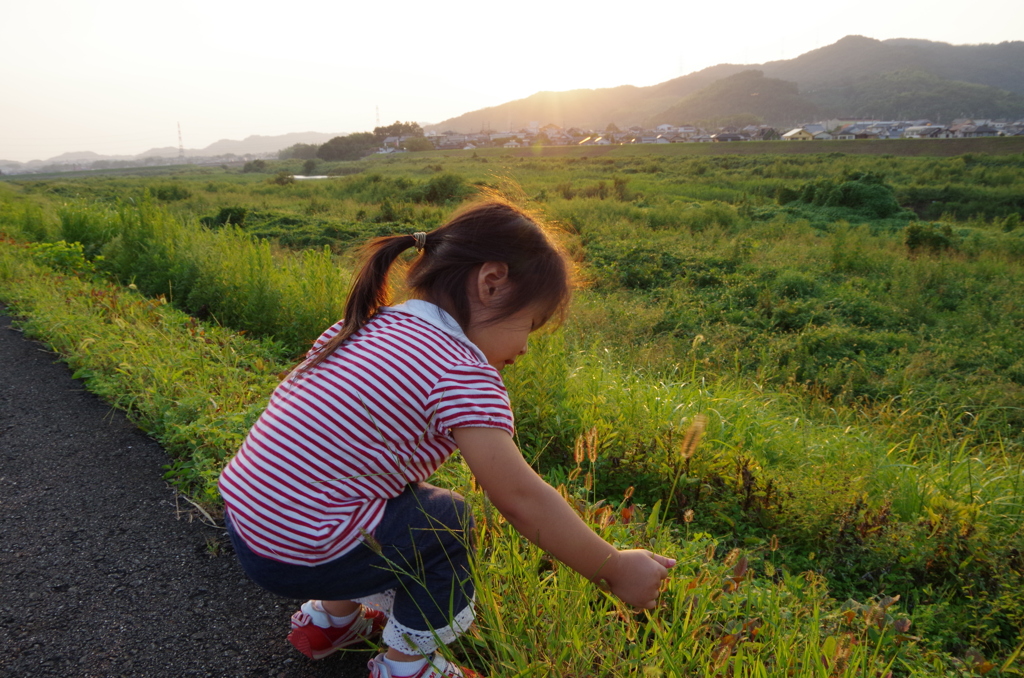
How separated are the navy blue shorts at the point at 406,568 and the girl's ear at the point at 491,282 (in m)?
0.50

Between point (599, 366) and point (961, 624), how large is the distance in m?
2.26

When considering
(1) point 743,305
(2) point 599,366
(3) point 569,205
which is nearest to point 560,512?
(2) point 599,366

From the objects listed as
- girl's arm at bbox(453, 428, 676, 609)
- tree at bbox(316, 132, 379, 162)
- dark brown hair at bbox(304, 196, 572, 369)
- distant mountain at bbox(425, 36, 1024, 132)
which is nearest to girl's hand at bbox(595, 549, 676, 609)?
girl's arm at bbox(453, 428, 676, 609)

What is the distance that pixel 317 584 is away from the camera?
1362mm

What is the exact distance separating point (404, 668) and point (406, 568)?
225mm

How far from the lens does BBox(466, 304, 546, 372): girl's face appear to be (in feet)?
4.60

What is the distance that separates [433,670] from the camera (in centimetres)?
140

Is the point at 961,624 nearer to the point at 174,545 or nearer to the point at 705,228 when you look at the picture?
the point at 174,545

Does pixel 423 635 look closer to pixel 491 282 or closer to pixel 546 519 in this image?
pixel 546 519

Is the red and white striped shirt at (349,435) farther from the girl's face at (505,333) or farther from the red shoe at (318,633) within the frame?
the red shoe at (318,633)

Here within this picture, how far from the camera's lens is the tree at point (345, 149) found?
258 feet

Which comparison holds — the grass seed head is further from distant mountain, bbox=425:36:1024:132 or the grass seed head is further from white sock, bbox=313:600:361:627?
distant mountain, bbox=425:36:1024:132

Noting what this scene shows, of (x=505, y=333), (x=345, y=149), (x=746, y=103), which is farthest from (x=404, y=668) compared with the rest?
(x=746, y=103)

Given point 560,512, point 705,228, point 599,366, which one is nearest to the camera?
point 560,512
